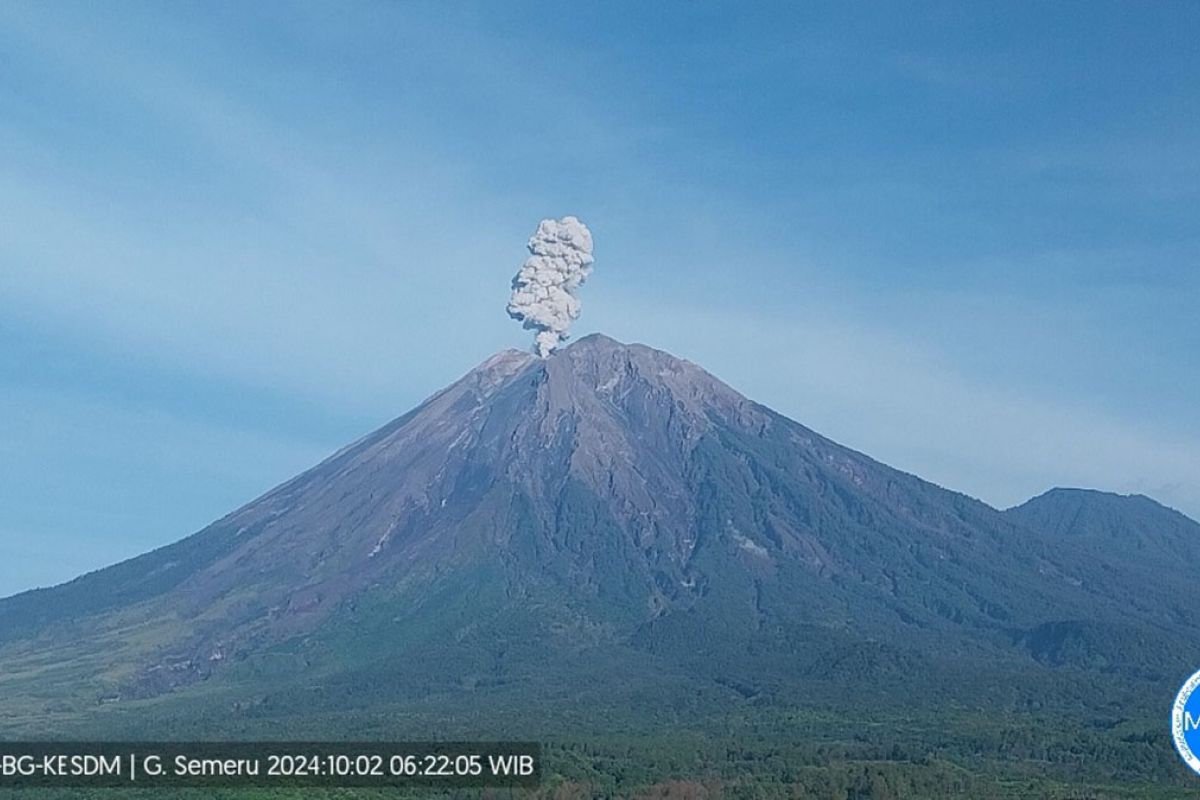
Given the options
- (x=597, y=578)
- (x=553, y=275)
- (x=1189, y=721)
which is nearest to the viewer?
(x=1189, y=721)

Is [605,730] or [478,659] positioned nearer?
[605,730]

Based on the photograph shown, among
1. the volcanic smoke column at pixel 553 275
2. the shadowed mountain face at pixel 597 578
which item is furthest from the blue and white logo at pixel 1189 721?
the volcanic smoke column at pixel 553 275

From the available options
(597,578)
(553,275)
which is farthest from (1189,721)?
(553,275)

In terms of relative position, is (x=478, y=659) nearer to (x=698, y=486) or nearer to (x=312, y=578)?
(x=312, y=578)

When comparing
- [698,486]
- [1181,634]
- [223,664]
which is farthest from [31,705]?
[1181,634]

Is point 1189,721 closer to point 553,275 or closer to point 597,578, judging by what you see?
point 597,578

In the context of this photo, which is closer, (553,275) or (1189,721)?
(1189,721)
